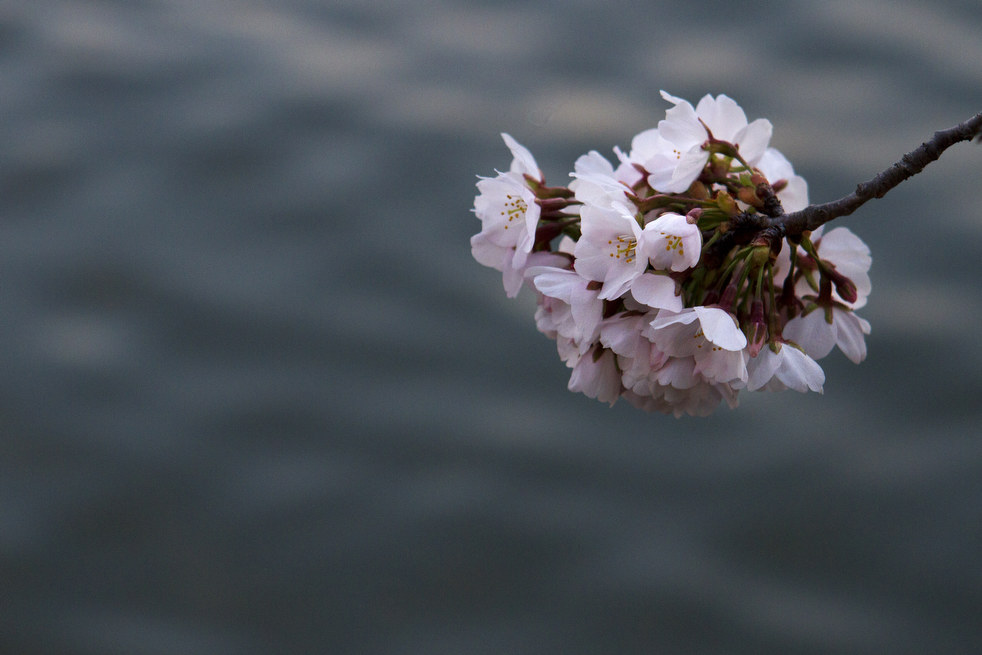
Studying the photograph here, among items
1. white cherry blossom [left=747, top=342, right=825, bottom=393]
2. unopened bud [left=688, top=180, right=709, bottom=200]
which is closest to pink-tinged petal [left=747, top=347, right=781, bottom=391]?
white cherry blossom [left=747, top=342, right=825, bottom=393]

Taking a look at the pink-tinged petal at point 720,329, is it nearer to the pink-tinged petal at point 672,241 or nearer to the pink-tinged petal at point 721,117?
the pink-tinged petal at point 672,241

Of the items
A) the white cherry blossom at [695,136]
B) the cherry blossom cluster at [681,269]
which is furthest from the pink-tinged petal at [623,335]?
the white cherry blossom at [695,136]

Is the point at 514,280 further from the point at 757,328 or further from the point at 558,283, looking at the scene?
the point at 757,328

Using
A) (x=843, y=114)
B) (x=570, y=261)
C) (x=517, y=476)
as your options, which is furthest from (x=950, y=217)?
(x=570, y=261)

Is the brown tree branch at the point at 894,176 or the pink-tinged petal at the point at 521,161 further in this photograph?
the pink-tinged petal at the point at 521,161

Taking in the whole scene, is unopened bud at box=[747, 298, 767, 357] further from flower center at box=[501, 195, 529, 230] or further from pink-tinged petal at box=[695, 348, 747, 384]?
flower center at box=[501, 195, 529, 230]

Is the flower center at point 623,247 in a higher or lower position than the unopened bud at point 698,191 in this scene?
lower
